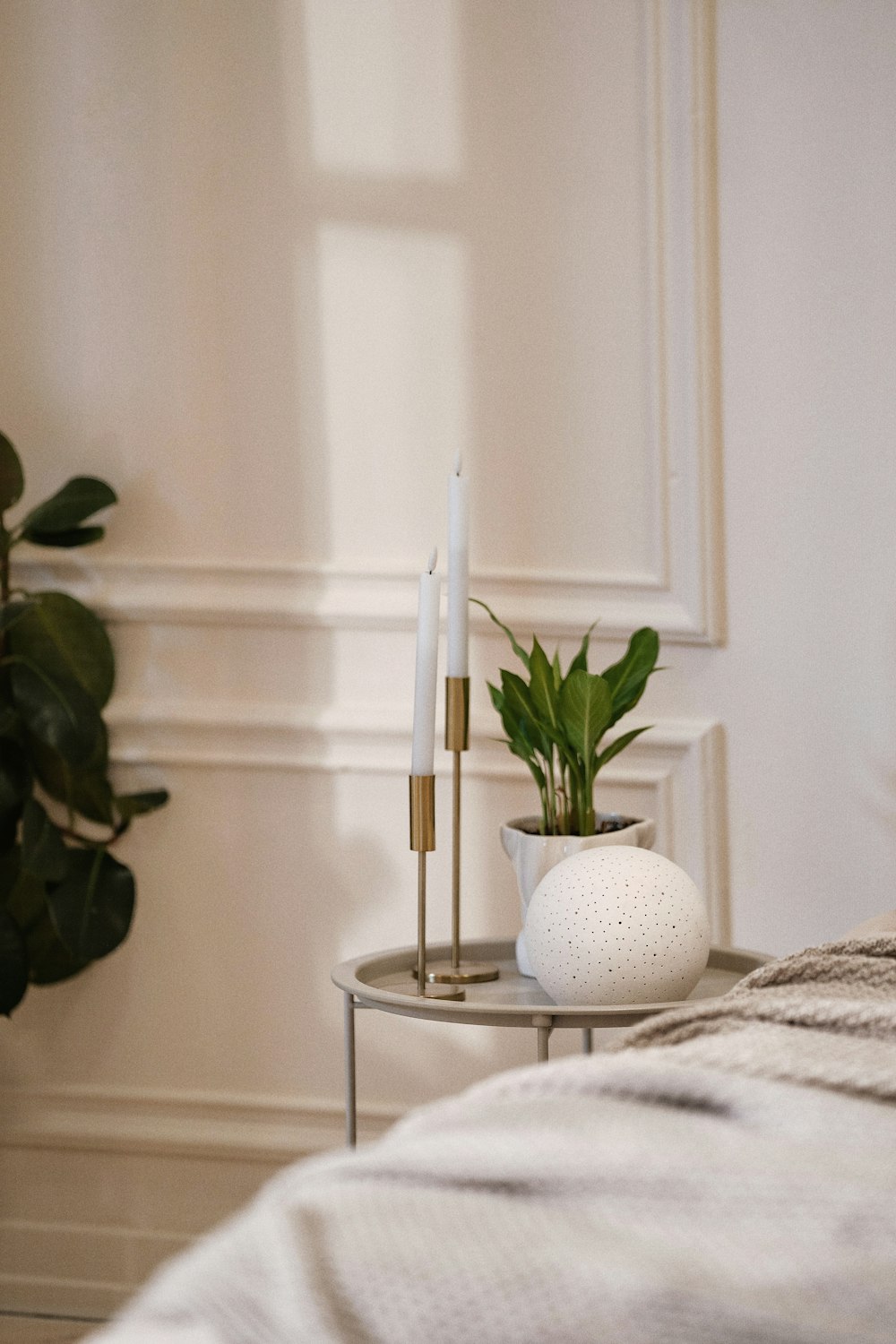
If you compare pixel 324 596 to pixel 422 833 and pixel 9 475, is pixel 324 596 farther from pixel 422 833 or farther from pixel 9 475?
pixel 422 833

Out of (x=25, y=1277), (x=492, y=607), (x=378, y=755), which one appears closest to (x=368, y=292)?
(x=492, y=607)

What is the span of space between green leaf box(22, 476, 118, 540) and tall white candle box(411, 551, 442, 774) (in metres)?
0.68

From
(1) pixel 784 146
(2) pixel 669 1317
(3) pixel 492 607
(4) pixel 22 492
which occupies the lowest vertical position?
(2) pixel 669 1317

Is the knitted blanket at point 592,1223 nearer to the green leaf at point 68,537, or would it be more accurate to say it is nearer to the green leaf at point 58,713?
the green leaf at point 58,713

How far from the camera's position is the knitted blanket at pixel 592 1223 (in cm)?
47

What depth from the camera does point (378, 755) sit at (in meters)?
1.85

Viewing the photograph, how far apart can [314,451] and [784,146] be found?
71 cm

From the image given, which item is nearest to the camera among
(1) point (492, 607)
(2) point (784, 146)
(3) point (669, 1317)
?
(3) point (669, 1317)

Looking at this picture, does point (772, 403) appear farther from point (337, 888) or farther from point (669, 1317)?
point (669, 1317)

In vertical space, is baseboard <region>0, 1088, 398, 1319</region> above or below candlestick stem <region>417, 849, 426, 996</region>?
below

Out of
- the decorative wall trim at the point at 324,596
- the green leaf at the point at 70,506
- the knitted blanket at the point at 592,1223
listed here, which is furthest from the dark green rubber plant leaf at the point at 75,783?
the knitted blanket at the point at 592,1223

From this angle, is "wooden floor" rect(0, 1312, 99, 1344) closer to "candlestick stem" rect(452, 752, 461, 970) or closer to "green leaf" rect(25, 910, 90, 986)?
"green leaf" rect(25, 910, 90, 986)

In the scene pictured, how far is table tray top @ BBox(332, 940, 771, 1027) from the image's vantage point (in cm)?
117

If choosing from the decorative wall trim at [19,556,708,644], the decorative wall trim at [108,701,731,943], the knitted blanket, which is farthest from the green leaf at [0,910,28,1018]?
the knitted blanket
